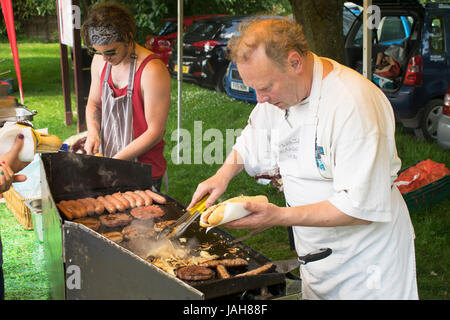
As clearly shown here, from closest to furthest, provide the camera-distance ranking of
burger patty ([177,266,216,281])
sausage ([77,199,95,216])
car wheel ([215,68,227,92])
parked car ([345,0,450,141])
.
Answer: burger patty ([177,266,216,281]), sausage ([77,199,95,216]), parked car ([345,0,450,141]), car wheel ([215,68,227,92])

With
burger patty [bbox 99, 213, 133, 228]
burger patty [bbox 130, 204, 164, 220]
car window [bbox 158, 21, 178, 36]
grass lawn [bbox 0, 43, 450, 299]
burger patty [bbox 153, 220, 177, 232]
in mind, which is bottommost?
grass lawn [bbox 0, 43, 450, 299]

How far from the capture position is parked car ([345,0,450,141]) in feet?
24.1

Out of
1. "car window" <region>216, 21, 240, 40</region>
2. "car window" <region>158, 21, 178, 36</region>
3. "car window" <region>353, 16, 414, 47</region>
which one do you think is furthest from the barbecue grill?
"car window" <region>158, 21, 178, 36</region>

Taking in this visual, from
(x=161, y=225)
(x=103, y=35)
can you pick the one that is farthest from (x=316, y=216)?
(x=103, y=35)

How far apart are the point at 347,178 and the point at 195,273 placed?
2.64 feet

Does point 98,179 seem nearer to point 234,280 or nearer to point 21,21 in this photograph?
point 234,280

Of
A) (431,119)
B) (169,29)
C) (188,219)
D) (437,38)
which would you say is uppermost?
(437,38)

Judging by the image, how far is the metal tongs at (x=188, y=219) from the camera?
2387mm

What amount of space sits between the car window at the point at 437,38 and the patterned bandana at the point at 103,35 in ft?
19.1

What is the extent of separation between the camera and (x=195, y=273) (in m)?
2.17

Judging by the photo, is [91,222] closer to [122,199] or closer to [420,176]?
[122,199]

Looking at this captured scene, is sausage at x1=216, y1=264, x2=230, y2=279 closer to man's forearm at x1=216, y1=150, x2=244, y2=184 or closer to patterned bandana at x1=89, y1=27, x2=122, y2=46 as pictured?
man's forearm at x1=216, y1=150, x2=244, y2=184

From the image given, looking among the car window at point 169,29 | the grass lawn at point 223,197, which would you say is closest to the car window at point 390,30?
the grass lawn at point 223,197
